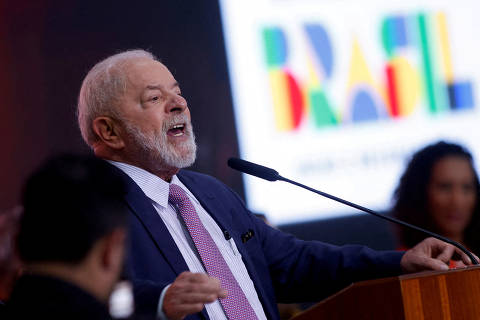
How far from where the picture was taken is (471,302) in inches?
63.8

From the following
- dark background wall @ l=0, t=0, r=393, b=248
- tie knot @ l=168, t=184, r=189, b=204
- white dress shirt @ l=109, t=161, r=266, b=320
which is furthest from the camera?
dark background wall @ l=0, t=0, r=393, b=248

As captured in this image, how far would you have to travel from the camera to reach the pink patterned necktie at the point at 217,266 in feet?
6.24

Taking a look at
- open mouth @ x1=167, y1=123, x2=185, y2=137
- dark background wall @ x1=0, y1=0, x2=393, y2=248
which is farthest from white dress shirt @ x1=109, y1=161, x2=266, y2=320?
dark background wall @ x1=0, y1=0, x2=393, y2=248

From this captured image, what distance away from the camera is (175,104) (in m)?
2.20

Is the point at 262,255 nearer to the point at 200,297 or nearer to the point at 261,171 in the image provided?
the point at 261,171

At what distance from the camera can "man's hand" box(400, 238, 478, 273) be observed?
1.88 metres

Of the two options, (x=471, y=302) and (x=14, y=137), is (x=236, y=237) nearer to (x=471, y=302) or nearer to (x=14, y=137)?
(x=471, y=302)

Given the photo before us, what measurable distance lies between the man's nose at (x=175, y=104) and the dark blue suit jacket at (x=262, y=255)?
0.21 m

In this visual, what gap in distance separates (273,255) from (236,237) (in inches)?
7.0

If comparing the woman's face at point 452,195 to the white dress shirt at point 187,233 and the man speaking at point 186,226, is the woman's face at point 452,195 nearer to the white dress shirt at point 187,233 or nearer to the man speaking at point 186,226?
the man speaking at point 186,226

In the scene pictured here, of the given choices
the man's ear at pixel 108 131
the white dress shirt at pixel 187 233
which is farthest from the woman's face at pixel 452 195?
the man's ear at pixel 108 131

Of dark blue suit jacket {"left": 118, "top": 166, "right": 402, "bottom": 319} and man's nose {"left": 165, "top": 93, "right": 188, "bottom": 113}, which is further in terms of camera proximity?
man's nose {"left": 165, "top": 93, "right": 188, "bottom": 113}

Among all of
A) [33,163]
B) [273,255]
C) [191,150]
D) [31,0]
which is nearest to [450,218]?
[273,255]

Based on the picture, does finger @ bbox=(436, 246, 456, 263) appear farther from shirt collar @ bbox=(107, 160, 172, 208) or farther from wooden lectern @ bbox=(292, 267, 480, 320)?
shirt collar @ bbox=(107, 160, 172, 208)
